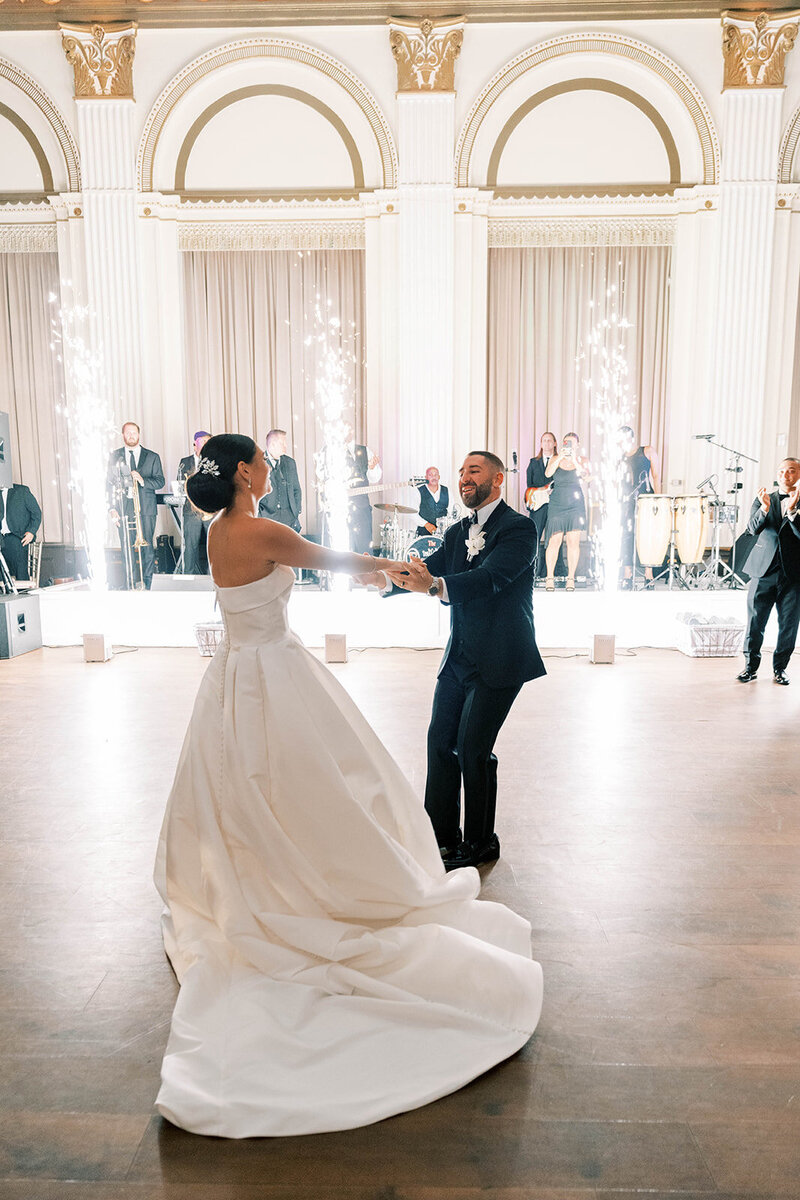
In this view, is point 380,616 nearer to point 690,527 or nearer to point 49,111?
point 690,527

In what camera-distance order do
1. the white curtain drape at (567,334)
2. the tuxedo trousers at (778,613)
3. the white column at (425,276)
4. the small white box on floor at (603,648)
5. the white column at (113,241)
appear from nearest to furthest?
the tuxedo trousers at (778,613) < the small white box on floor at (603,648) < the white column at (425,276) < the white column at (113,241) < the white curtain drape at (567,334)

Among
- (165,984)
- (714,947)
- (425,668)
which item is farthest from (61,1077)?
(425,668)

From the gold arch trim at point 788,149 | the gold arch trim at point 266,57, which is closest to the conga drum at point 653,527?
the gold arch trim at point 788,149

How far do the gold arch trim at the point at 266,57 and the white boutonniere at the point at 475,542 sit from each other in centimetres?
773

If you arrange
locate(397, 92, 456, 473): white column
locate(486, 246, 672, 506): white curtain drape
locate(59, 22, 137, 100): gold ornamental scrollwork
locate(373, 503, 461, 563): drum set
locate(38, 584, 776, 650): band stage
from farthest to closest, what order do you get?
locate(486, 246, 672, 506): white curtain drape → locate(397, 92, 456, 473): white column → locate(59, 22, 137, 100): gold ornamental scrollwork → locate(373, 503, 461, 563): drum set → locate(38, 584, 776, 650): band stage

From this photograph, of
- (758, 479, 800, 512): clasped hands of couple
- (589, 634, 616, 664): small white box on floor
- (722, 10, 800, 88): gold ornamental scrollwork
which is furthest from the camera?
(722, 10, 800, 88): gold ornamental scrollwork

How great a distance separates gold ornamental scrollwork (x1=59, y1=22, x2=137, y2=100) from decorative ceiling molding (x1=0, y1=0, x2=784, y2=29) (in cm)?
16

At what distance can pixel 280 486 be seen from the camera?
9.26m

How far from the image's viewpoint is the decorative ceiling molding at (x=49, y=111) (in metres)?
9.91

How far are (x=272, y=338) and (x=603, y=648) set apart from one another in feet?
19.7

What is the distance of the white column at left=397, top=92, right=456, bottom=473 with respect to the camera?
9734 mm

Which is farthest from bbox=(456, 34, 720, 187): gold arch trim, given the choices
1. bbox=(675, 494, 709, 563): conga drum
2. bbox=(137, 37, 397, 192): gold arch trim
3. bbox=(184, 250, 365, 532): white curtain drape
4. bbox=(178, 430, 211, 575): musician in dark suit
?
bbox=(178, 430, 211, 575): musician in dark suit

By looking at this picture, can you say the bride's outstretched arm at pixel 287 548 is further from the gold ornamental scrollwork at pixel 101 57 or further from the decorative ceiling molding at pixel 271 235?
the gold ornamental scrollwork at pixel 101 57

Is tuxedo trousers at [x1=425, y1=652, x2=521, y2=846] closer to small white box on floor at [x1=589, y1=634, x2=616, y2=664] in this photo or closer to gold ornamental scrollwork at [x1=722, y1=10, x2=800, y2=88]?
small white box on floor at [x1=589, y1=634, x2=616, y2=664]
